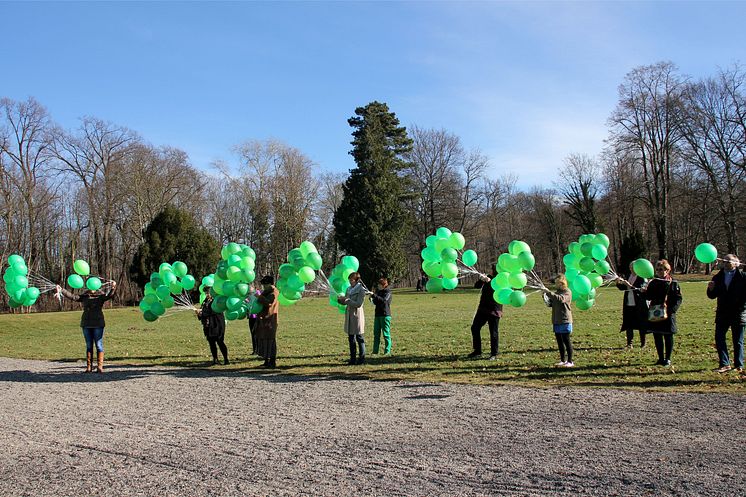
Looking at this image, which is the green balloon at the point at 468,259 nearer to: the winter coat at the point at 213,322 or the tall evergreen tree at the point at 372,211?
the winter coat at the point at 213,322

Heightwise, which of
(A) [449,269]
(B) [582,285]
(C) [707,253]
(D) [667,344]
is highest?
(C) [707,253]

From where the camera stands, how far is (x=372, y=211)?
49.2 m

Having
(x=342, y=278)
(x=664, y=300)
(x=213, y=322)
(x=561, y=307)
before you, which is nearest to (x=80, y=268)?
(x=213, y=322)

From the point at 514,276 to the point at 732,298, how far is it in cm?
343

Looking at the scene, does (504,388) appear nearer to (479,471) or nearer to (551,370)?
(551,370)

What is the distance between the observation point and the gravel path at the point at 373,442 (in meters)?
5.19

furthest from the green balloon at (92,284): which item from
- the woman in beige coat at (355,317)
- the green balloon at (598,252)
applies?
the green balloon at (598,252)

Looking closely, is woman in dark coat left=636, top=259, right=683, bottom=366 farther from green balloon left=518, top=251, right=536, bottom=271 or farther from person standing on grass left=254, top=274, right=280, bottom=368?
person standing on grass left=254, top=274, right=280, bottom=368

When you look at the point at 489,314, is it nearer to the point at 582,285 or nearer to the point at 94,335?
the point at 582,285

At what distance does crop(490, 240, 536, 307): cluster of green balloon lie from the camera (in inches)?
422

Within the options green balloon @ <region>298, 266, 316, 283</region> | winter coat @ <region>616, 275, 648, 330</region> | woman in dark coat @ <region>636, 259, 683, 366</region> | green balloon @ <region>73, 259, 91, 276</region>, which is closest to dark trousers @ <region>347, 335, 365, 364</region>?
green balloon @ <region>298, 266, 316, 283</region>

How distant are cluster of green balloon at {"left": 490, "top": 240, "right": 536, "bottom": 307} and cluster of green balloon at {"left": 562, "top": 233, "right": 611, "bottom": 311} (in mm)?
875

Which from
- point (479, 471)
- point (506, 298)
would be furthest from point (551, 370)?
point (479, 471)

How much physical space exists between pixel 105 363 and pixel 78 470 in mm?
9379
